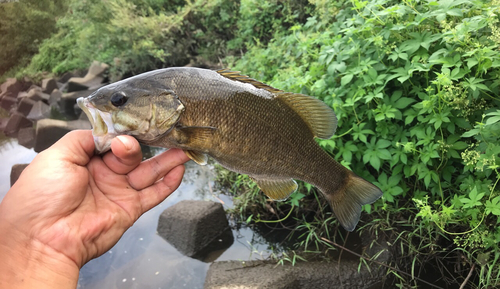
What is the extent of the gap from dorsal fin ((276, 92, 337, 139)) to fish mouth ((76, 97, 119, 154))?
3.01 feet

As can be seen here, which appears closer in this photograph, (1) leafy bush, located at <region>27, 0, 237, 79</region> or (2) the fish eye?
(2) the fish eye

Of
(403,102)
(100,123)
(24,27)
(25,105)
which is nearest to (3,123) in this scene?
(25,105)

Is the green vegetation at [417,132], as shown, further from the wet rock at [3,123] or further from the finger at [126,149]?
the wet rock at [3,123]

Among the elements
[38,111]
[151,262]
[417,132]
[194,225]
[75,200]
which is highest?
[75,200]

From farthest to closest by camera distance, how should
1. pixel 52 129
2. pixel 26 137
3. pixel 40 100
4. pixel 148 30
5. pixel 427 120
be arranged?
pixel 40 100, pixel 26 137, pixel 148 30, pixel 52 129, pixel 427 120

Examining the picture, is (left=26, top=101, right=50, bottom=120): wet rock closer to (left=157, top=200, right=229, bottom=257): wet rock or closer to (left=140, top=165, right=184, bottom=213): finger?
(left=157, top=200, right=229, bottom=257): wet rock

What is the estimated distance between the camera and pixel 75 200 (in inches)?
66.7

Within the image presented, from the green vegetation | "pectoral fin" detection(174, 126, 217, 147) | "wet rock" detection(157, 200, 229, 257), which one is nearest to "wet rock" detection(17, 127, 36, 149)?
"wet rock" detection(157, 200, 229, 257)

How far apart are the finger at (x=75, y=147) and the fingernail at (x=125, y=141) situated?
42 cm

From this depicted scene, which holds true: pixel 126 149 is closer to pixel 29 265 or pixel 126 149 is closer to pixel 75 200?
pixel 75 200

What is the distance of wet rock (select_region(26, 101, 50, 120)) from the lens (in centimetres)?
1092

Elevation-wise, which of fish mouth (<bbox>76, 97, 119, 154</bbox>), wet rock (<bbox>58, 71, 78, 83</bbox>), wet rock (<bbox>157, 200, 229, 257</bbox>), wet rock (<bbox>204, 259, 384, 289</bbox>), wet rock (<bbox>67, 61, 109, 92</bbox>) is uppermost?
fish mouth (<bbox>76, 97, 119, 154</bbox>)

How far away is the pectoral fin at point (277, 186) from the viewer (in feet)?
6.07

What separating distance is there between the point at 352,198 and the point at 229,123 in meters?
0.89
